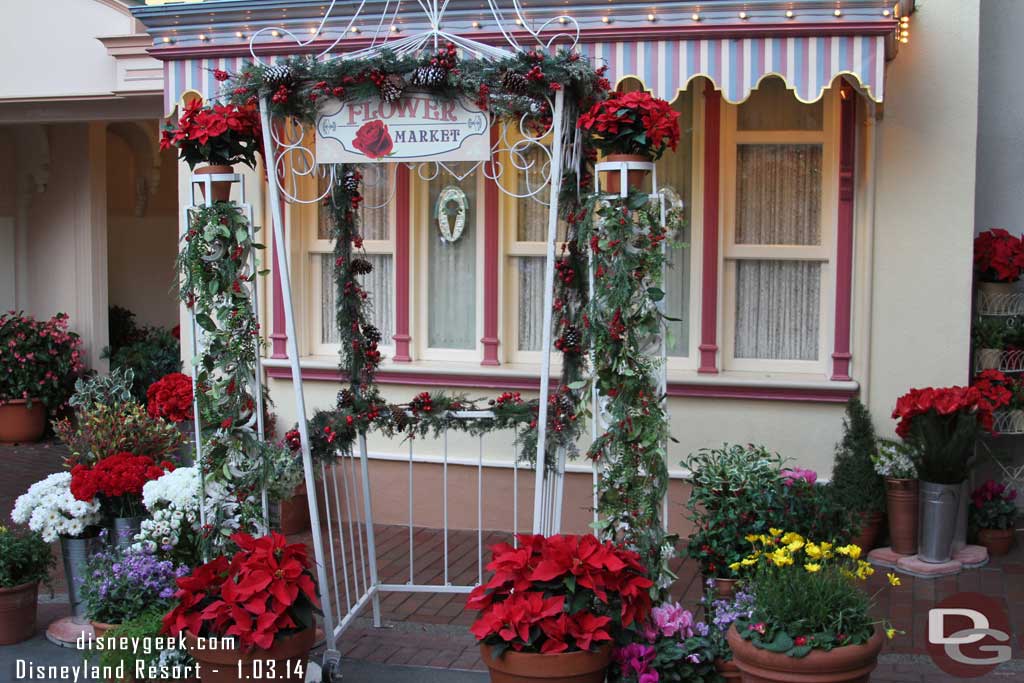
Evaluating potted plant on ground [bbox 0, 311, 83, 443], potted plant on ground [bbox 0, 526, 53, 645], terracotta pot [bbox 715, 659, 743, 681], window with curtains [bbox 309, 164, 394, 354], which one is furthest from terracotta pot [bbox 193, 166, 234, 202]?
potted plant on ground [bbox 0, 311, 83, 443]

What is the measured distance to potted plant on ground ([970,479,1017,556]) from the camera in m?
6.95

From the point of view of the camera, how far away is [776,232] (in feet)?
24.1

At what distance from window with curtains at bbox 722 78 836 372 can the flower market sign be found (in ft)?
9.43

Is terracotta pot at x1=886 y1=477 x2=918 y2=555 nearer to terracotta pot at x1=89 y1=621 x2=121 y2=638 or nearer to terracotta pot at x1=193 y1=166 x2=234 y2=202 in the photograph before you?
terracotta pot at x1=193 y1=166 x2=234 y2=202

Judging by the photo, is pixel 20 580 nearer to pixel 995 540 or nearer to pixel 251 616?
pixel 251 616

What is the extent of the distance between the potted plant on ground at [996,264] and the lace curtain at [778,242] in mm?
982

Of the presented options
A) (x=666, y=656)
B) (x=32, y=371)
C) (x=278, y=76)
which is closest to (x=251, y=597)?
(x=666, y=656)

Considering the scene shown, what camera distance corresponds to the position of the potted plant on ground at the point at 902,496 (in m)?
6.71

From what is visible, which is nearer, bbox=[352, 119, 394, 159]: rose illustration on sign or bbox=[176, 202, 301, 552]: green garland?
bbox=[352, 119, 394, 159]: rose illustration on sign

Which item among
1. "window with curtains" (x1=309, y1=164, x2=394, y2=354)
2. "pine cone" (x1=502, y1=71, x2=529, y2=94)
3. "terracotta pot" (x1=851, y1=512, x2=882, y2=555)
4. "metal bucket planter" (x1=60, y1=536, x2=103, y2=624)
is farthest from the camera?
"window with curtains" (x1=309, y1=164, x2=394, y2=354)

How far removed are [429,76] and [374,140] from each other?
38cm

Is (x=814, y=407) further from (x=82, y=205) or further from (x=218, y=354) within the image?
(x=82, y=205)

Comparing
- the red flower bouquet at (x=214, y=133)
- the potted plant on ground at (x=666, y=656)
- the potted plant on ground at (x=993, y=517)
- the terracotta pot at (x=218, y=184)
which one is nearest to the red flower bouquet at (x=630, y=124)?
the red flower bouquet at (x=214, y=133)

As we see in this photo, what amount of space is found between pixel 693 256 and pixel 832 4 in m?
1.85
